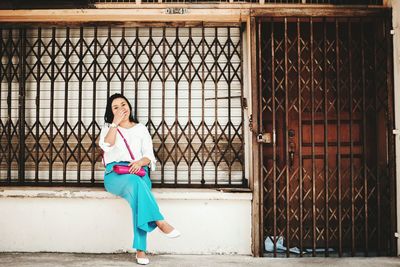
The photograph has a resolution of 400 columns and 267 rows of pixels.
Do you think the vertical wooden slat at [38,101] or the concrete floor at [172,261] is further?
the vertical wooden slat at [38,101]

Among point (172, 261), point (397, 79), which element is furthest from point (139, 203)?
point (397, 79)

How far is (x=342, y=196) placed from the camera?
5469mm

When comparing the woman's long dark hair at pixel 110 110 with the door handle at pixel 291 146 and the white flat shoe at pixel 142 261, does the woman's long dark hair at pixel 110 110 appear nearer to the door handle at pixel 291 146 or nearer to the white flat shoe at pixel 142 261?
the white flat shoe at pixel 142 261

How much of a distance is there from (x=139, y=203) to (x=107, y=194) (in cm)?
69

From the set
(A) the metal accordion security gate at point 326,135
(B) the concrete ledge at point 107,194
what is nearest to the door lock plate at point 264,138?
(A) the metal accordion security gate at point 326,135

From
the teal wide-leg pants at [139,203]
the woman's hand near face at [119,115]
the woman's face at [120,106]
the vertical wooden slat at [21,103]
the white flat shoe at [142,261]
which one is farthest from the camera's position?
the vertical wooden slat at [21,103]

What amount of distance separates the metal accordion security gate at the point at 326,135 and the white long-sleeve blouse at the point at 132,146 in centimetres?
127

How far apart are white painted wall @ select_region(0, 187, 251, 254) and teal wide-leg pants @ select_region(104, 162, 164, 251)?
45cm

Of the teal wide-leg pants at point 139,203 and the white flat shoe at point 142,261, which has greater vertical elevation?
the teal wide-leg pants at point 139,203

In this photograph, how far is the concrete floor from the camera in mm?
4887

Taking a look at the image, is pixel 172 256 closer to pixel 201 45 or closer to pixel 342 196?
pixel 342 196

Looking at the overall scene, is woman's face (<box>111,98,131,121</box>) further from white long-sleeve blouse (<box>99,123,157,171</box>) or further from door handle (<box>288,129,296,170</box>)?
door handle (<box>288,129,296,170</box>)

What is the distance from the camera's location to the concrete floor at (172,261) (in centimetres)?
489

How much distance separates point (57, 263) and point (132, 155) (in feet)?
4.48
